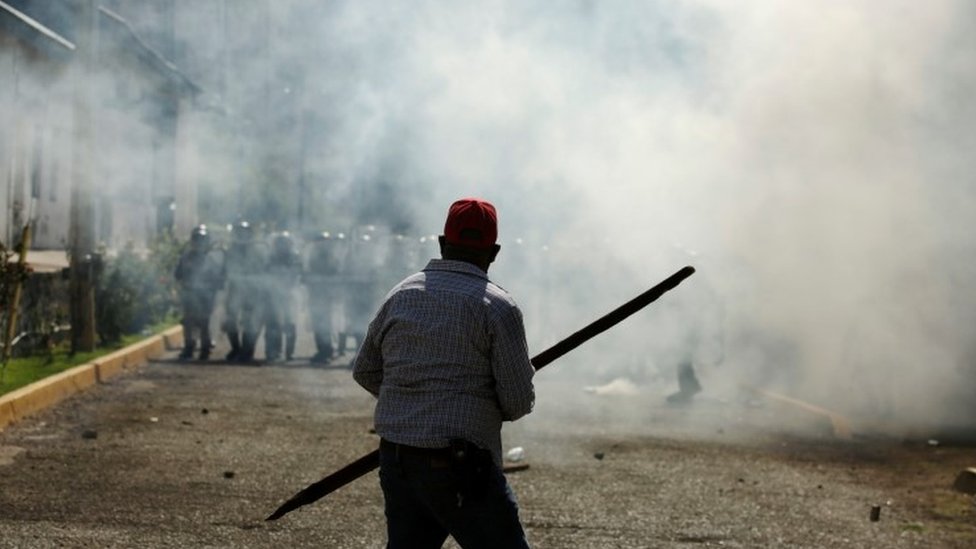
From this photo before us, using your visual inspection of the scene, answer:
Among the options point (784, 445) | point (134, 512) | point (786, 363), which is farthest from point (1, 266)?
point (786, 363)

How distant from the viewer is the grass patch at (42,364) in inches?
452

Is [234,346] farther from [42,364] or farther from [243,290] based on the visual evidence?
[42,364]

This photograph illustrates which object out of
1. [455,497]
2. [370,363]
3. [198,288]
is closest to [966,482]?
[370,363]

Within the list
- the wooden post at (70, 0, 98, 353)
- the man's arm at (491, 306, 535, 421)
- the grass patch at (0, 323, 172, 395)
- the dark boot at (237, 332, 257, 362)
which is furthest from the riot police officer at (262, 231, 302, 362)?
the man's arm at (491, 306, 535, 421)

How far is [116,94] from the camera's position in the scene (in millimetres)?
16125

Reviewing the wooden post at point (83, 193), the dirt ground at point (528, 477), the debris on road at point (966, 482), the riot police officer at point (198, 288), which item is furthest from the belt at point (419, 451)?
the riot police officer at point (198, 288)

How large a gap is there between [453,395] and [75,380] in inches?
348

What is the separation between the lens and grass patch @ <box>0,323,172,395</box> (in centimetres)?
1148

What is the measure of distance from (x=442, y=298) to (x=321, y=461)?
5025 mm

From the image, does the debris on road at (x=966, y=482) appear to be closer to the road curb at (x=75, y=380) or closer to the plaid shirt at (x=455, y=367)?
the plaid shirt at (x=455, y=367)

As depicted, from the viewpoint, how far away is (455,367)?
421 cm

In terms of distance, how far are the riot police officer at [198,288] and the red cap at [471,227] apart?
1256 cm

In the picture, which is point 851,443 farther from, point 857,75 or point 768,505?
point 857,75

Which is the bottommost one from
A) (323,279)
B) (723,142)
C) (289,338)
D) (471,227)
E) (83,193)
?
(289,338)
